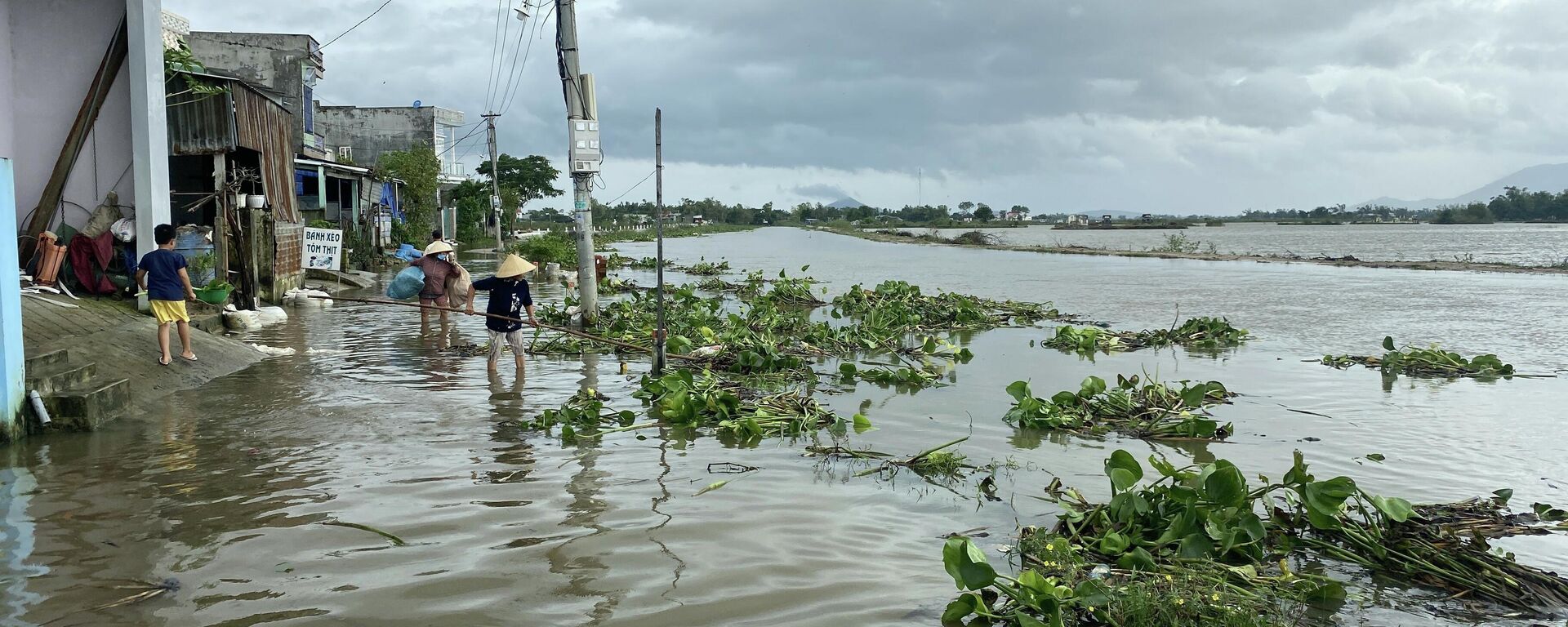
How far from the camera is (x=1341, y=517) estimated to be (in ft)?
16.1

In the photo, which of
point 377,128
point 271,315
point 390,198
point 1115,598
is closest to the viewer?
point 1115,598

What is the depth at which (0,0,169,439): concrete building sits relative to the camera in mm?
12219

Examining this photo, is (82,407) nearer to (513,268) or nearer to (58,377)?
(58,377)

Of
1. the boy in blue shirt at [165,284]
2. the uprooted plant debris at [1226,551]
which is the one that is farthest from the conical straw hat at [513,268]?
the uprooted plant debris at [1226,551]

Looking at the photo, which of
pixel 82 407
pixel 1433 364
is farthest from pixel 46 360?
pixel 1433 364

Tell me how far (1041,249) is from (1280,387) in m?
44.1

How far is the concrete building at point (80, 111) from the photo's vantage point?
40.1 ft

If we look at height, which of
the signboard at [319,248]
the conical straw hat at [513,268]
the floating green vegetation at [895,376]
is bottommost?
the floating green vegetation at [895,376]

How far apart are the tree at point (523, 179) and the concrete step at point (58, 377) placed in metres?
44.6

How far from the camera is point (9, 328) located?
6723mm

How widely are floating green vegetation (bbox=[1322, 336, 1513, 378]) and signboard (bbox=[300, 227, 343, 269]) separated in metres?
17.7

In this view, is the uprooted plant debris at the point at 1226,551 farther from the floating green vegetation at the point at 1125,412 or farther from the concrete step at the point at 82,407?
the concrete step at the point at 82,407

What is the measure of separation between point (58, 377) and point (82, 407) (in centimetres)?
48

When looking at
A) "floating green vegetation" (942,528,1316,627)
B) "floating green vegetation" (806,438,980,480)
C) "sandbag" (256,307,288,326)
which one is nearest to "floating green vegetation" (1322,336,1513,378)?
"floating green vegetation" (806,438,980,480)
